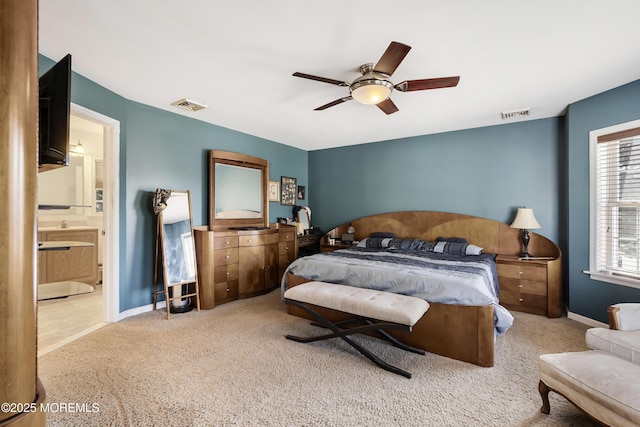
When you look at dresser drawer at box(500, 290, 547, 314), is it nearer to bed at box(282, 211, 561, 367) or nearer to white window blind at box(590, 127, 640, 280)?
bed at box(282, 211, 561, 367)

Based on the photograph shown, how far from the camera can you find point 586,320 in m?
3.24

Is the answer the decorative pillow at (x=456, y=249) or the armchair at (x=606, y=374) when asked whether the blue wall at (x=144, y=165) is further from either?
the armchair at (x=606, y=374)

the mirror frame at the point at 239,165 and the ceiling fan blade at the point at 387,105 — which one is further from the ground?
the ceiling fan blade at the point at 387,105

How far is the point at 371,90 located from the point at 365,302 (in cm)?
179

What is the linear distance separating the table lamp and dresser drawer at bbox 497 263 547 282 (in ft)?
1.02

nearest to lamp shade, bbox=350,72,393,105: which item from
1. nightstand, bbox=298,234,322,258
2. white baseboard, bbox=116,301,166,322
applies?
nightstand, bbox=298,234,322,258

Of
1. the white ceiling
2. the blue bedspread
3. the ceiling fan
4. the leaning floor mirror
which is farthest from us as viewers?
the leaning floor mirror

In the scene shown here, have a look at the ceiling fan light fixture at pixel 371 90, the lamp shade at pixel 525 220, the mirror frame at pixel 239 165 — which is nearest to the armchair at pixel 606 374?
the lamp shade at pixel 525 220

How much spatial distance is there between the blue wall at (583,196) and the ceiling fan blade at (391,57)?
8.80ft

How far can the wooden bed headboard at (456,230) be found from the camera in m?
4.00

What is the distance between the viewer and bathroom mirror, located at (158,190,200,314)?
3.49 metres

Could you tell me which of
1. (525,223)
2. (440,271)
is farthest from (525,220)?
(440,271)

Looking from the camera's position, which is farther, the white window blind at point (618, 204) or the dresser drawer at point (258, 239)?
the dresser drawer at point (258, 239)

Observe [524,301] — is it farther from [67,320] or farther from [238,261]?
[67,320]
